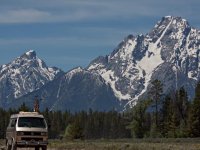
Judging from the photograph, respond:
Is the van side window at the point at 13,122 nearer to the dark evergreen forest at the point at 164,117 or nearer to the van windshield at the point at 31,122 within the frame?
the van windshield at the point at 31,122

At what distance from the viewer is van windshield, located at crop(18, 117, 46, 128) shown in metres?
43.5

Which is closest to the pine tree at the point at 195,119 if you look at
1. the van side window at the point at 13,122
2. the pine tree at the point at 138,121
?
the pine tree at the point at 138,121

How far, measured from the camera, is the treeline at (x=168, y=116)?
129 m

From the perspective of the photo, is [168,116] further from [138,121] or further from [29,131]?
[29,131]

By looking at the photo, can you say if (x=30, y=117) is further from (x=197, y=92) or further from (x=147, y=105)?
(x=147, y=105)

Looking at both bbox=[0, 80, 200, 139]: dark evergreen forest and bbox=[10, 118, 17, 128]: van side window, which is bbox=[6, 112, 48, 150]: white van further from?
bbox=[0, 80, 200, 139]: dark evergreen forest

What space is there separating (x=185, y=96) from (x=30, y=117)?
118 meters

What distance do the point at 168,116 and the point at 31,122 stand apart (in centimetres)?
10541

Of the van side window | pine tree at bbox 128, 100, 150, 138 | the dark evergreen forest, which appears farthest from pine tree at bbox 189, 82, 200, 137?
the van side window

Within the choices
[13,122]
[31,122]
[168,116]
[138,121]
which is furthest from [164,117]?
[31,122]

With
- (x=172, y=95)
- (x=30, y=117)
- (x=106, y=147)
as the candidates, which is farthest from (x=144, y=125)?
(x=30, y=117)

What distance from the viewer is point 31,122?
43781 mm

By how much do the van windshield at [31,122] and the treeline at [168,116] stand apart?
83.4 m

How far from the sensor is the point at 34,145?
43.0 metres
